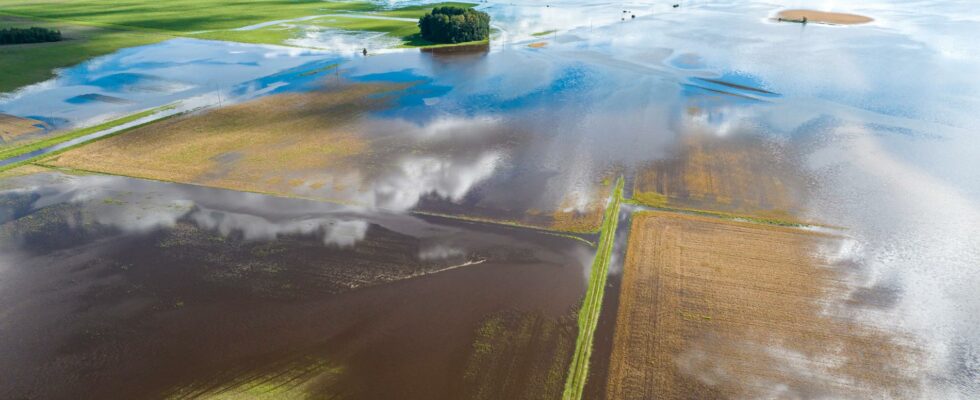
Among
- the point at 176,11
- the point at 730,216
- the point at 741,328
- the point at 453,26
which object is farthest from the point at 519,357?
the point at 176,11

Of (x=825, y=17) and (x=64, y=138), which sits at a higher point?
(x=825, y=17)

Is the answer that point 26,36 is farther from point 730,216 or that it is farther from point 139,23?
point 730,216

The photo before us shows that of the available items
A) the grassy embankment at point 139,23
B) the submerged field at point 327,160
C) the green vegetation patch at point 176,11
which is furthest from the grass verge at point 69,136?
the green vegetation patch at point 176,11

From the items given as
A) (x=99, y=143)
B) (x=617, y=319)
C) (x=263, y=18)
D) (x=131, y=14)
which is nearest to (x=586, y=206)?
(x=617, y=319)

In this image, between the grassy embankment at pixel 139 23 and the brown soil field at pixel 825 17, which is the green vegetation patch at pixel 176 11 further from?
the brown soil field at pixel 825 17

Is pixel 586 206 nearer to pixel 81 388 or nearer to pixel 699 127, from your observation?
pixel 699 127
